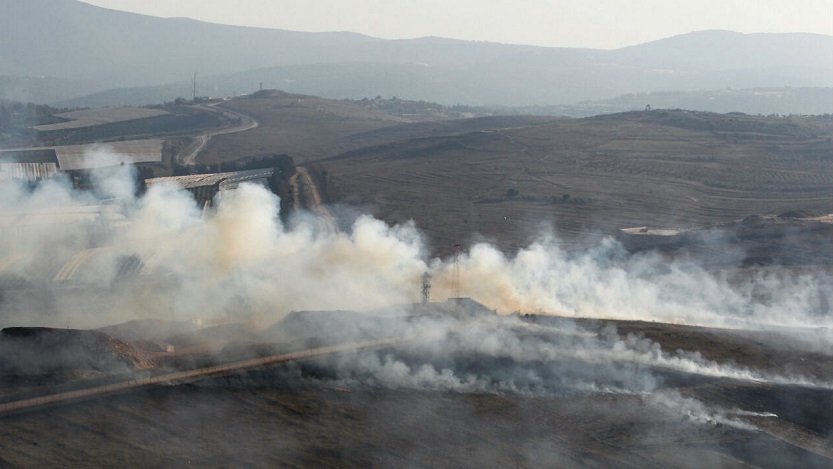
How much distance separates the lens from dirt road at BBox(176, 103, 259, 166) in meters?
118

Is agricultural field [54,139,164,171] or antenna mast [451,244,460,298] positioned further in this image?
agricultural field [54,139,164,171]

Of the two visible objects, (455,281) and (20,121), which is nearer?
(455,281)

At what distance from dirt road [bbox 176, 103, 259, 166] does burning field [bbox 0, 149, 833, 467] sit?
171ft

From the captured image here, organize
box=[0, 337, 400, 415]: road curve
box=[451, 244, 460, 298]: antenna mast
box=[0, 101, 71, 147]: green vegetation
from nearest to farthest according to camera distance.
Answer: box=[0, 337, 400, 415]: road curve
box=[451, 244, 460, 298]: antenna mast
box=[0, 101, 71, 147]: green vegetation

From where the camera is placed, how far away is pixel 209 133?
480 ft

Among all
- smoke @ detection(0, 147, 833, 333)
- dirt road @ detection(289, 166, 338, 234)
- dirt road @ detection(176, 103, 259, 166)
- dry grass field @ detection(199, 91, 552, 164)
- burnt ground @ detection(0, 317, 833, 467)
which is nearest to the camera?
burnt ground @ detection(0, 317, 833, 467)

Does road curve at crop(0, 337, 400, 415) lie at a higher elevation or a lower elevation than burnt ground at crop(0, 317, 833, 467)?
higher

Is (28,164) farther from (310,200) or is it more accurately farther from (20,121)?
(20,121)

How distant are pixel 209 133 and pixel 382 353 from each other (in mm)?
114355

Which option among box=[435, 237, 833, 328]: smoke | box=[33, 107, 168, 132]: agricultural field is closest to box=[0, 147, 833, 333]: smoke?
box=[435, 237, 833, 328]: smoke

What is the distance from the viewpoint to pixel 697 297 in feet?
187

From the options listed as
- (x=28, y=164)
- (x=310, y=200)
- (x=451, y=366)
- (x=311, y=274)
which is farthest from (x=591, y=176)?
(x=451, y=366)

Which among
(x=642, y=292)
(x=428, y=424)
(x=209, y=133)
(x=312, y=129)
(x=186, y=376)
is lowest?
(x=642, y=292)

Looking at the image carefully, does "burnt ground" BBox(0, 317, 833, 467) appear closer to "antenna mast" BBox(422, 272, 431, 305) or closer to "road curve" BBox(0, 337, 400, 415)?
"road curve" BBox(0, 337, 400, 415)
